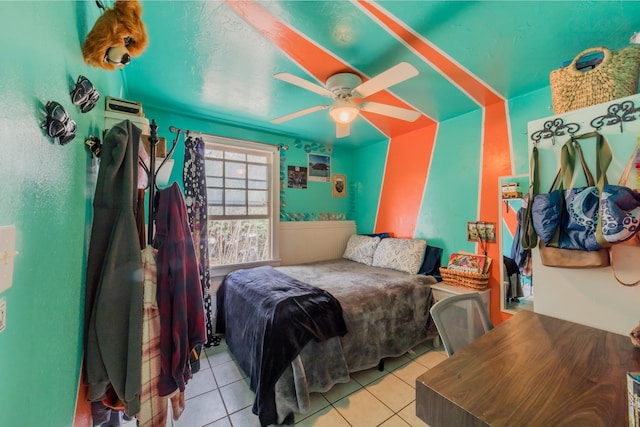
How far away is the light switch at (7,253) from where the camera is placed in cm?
40

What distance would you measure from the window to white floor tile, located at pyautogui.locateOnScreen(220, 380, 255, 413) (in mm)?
1228

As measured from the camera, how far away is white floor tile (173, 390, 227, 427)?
63.7 inches

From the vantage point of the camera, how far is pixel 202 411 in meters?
1.71

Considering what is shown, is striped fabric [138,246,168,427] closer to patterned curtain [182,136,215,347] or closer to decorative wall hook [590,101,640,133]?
patterned curtain [182,136,215,347]

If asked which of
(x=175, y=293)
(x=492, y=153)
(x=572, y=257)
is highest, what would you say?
(x=492, y=153)

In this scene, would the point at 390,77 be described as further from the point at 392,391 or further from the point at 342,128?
the point at 392,391

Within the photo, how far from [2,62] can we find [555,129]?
6.69 ft

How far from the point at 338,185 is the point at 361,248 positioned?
1.12m

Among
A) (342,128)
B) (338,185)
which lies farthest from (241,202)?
(342,128)

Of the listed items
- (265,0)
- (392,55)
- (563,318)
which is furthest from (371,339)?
(265,0)

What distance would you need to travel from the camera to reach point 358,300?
207 centimetres

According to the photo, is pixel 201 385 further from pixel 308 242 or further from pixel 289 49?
pixel 289 49

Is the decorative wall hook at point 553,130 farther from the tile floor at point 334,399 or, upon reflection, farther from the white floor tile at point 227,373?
the white floor tile at point 227,373

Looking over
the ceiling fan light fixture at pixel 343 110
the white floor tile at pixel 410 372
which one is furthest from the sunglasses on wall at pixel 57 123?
the white floor tile at pixel 410 372
